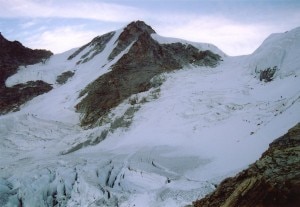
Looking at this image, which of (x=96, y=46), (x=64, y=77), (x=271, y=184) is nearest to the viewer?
(x=271, y=184)

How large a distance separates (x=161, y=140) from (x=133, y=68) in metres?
16.1

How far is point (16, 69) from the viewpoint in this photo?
53281 millimetres

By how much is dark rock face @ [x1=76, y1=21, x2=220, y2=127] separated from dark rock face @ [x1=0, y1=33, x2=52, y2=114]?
328 inches

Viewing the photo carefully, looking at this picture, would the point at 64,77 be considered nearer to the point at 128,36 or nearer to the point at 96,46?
the point at 96,46

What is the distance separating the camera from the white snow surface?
16859 millimetres

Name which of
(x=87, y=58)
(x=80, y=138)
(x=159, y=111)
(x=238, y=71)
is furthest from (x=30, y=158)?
(x=87, y=58)

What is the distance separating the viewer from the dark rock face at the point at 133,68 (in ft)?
108

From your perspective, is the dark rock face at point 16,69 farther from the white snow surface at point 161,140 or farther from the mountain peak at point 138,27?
the mountain peak at point 138,27

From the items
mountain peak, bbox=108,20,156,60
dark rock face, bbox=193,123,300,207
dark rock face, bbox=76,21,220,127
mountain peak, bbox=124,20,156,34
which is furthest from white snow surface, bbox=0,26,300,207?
mountain peak, bbox=124,20,156,34

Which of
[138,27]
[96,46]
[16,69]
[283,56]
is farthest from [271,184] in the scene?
[16,69]

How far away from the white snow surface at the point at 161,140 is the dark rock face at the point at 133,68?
1.53m

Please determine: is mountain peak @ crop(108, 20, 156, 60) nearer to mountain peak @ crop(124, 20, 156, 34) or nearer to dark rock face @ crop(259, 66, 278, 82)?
mountain peak @ crop(124, 20, 156, 34)

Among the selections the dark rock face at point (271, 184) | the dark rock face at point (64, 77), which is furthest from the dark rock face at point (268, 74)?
the dark rock face at point (64, 77)

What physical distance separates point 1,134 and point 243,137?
18387mm
